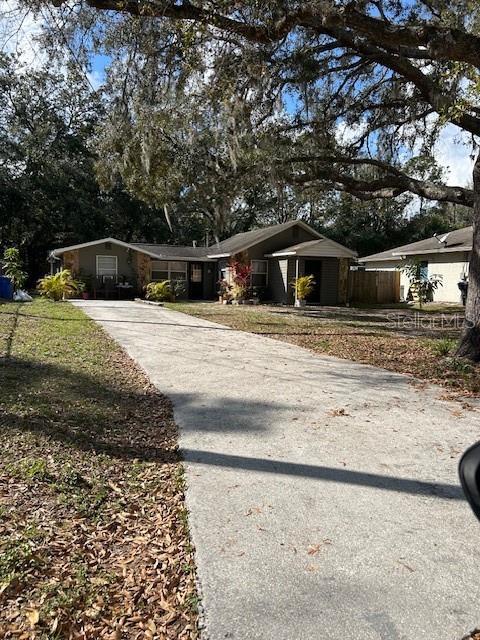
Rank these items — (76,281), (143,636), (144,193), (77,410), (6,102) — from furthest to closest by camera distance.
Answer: (6,102) < (76,281) < (144,193) < (77,410) < (143,636)

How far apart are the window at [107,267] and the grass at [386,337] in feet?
35.3

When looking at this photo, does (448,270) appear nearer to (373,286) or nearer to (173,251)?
(373,286)

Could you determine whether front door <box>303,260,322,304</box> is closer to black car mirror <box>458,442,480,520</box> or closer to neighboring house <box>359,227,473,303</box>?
neighboring house <box>359,227,473,303</box>

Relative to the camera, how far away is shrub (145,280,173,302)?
22719mm

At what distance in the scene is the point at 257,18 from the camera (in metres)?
6.62

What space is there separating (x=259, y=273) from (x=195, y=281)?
4.89 m

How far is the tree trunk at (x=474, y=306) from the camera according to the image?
7469 mm

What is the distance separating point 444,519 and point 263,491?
113 cm

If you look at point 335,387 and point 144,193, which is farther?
point 144,193

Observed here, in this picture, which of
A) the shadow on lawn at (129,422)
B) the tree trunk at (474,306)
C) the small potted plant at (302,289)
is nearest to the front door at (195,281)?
the small potted plant at (302,289)

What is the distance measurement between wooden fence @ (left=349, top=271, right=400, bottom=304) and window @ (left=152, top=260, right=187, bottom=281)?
933cm

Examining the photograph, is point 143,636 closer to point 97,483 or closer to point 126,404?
point 97,483

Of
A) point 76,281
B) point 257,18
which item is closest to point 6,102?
point 76,281

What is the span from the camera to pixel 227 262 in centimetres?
2419
